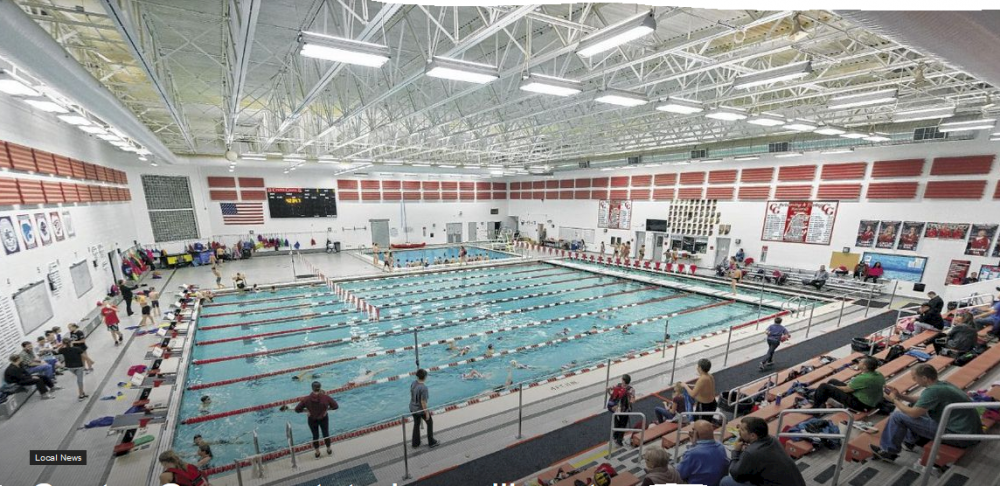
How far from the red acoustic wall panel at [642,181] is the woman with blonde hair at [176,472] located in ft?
77.1

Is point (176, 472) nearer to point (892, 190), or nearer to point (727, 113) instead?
point (727, 113)

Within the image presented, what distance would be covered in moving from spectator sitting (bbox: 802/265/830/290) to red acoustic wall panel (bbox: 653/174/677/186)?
26.7ft

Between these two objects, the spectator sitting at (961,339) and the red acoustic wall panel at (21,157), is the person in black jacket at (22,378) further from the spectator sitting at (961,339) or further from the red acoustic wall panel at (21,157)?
the spectator sitting at (961,339)

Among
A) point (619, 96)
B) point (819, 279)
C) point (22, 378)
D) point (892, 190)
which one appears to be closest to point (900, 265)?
point (819, 279)

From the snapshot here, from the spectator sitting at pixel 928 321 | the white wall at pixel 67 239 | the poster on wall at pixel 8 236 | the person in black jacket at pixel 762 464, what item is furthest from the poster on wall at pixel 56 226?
the spectator sitting at pixel 928 321

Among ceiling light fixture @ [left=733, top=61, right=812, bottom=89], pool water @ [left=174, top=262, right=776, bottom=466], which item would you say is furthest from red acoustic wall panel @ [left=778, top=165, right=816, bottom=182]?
ceiling light fixture @ [left=733, top=61, right=812, bottom=89]

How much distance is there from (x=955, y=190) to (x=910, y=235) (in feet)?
6.30

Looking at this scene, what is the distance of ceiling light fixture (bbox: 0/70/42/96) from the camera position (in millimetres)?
5881

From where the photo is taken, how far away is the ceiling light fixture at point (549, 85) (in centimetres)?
612

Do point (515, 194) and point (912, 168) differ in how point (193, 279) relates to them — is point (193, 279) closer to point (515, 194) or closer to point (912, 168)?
point (515, 194)

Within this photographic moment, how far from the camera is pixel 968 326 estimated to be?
7.04 meters

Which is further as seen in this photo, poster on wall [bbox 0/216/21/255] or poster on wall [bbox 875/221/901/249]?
poster on wall [bbox 875/221/901/249]

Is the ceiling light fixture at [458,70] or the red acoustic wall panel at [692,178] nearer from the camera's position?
the ceiling light fixture at [458,70]

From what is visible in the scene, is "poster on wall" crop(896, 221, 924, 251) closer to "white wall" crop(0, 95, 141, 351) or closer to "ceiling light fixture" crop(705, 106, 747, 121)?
"ceiling light fixture" crop(705, 106, 747, 121)
